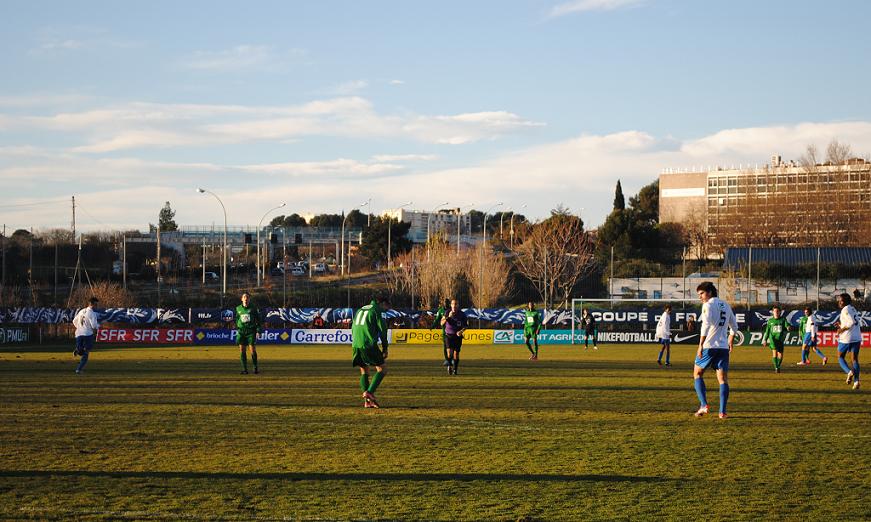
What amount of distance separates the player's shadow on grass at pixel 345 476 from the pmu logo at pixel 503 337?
42431 millimetres

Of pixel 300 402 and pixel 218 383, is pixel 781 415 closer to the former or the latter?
pixel 300 402

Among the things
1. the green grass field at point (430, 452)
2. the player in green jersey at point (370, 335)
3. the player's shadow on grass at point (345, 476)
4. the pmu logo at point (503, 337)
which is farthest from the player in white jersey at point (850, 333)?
the pmu logo at point (503, 337)

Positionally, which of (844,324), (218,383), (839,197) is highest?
(839,197)

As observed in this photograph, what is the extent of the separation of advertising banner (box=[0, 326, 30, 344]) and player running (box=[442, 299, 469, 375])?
3351 centimetres

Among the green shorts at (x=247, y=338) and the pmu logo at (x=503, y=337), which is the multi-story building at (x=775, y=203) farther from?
the green shorts at (x=247, y=338)

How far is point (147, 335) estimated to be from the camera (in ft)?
174

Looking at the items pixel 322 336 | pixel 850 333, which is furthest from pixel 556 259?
pixel 850 333

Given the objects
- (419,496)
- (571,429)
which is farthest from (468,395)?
(419,496)

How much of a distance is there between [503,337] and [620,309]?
687 centimetres

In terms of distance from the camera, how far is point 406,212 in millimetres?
193125

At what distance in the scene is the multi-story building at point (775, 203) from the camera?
11750cm

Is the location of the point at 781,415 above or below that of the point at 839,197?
below

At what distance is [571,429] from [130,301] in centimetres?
5708

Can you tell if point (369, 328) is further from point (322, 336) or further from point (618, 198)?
point (618, 198)
